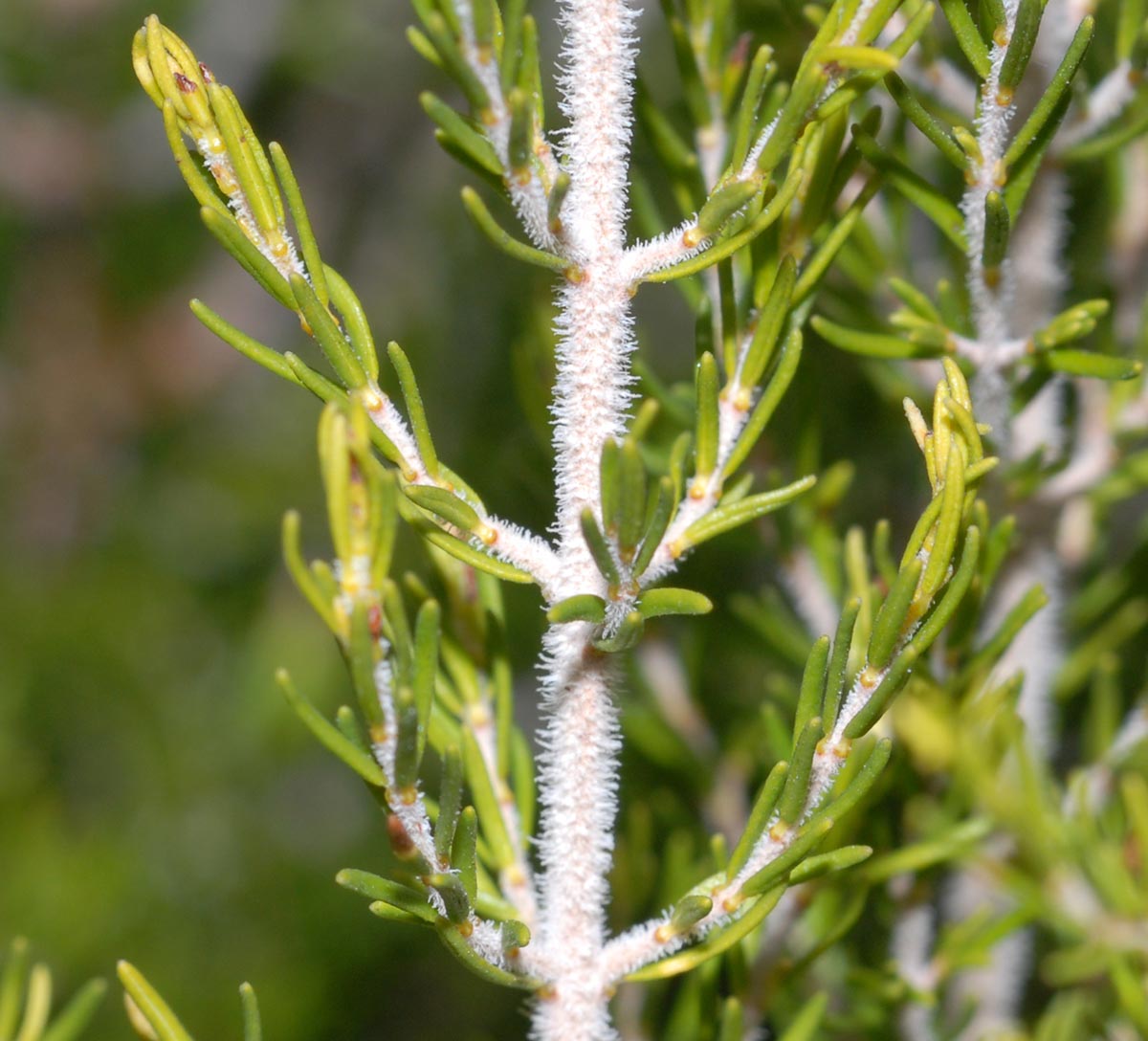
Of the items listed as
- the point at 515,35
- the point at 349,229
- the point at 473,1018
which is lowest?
the point at 473,1018

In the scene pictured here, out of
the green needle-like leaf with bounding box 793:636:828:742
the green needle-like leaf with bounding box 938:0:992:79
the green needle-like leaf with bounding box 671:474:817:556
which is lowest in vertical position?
the green needle-like leaf with bounding box 793:636:828:742

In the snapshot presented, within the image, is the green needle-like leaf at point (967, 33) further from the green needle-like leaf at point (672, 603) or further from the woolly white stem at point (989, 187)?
the green needle-like leaf at point (672, 603)

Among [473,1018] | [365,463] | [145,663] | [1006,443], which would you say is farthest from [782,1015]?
[145,663]

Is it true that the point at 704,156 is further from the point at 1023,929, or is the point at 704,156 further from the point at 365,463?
the point at 1023,929

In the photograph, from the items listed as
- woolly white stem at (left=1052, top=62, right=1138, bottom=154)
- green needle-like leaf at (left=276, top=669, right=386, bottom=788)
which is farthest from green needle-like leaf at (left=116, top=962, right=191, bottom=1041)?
woolly white stem at (left=1052, top=62, right=1138, bottom=154)

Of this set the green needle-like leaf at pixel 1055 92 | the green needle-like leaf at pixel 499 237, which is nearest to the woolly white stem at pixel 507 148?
the green needle-like leaf at pixel 499 237

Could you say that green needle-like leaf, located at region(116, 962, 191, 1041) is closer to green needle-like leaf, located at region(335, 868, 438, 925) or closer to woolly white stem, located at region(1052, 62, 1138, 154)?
green needle-like leaf, located at region(335, 868, 438, 925)
